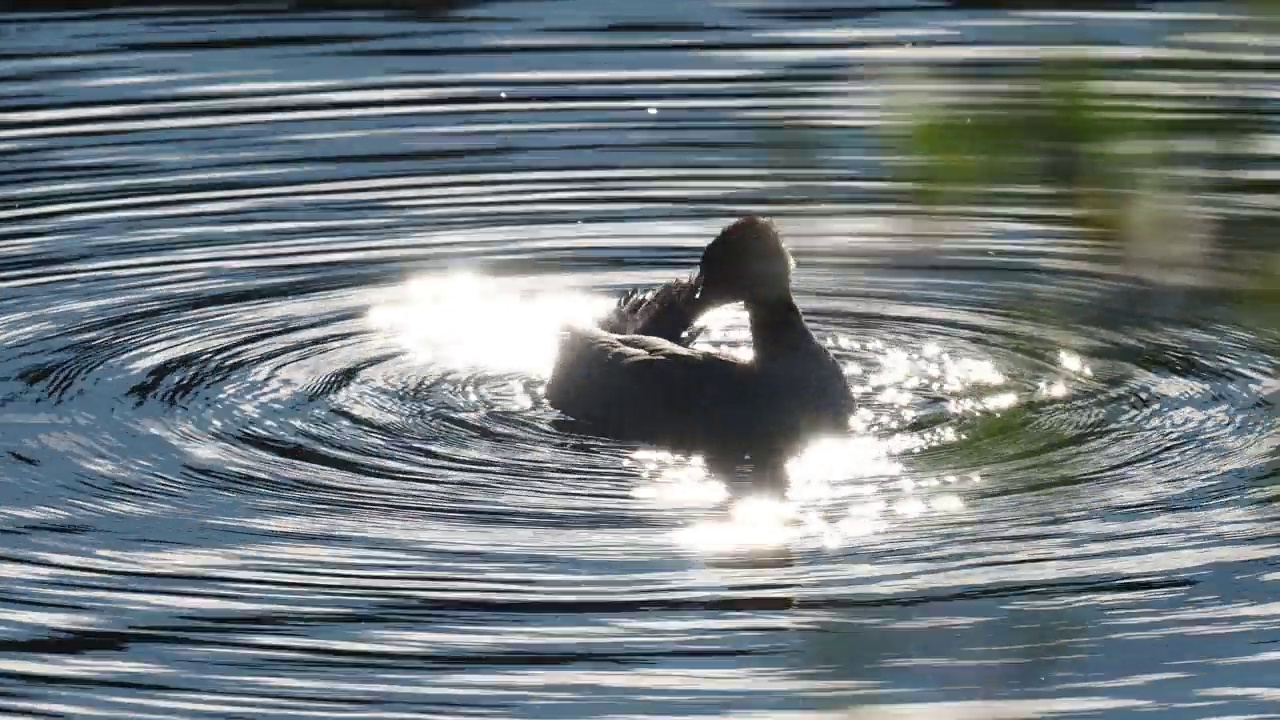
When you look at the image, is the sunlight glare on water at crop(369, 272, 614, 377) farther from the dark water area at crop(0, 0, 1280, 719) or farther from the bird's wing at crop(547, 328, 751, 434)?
the bird's wing at crop(547, 328, 751, 434)

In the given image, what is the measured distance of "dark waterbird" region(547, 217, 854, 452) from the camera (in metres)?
11.4

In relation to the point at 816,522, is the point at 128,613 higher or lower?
lower

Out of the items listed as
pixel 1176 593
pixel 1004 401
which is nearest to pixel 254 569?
pixel 1176 593

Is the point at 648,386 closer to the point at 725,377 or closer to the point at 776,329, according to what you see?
the point at 725,377

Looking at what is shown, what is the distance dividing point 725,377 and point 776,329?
1.38 feet

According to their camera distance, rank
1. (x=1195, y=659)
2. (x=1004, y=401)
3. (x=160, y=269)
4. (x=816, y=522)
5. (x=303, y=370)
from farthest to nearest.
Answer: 1. (x=160, y=269)
2. (x=303, y=370)
3. (x=1004, y=401)
4. (x=816, y=522)
5. (x=1195, y=659)

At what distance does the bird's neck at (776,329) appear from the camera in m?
11.6

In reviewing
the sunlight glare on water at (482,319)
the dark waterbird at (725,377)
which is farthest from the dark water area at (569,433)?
the dark waterbird at (725,377)

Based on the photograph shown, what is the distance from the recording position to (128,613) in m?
8.55

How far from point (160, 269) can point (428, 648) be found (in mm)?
7587

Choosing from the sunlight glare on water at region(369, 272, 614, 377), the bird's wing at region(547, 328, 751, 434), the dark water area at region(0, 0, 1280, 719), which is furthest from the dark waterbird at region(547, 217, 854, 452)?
the sunlight glare on water at region(369, 272, 614, 377)

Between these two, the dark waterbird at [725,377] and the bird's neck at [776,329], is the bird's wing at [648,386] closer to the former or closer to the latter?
the dark waterbird at [725,377]

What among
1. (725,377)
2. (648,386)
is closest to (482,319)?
(648,386)

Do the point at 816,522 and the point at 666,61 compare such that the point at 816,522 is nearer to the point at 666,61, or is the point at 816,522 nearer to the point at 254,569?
the point at 254,569
